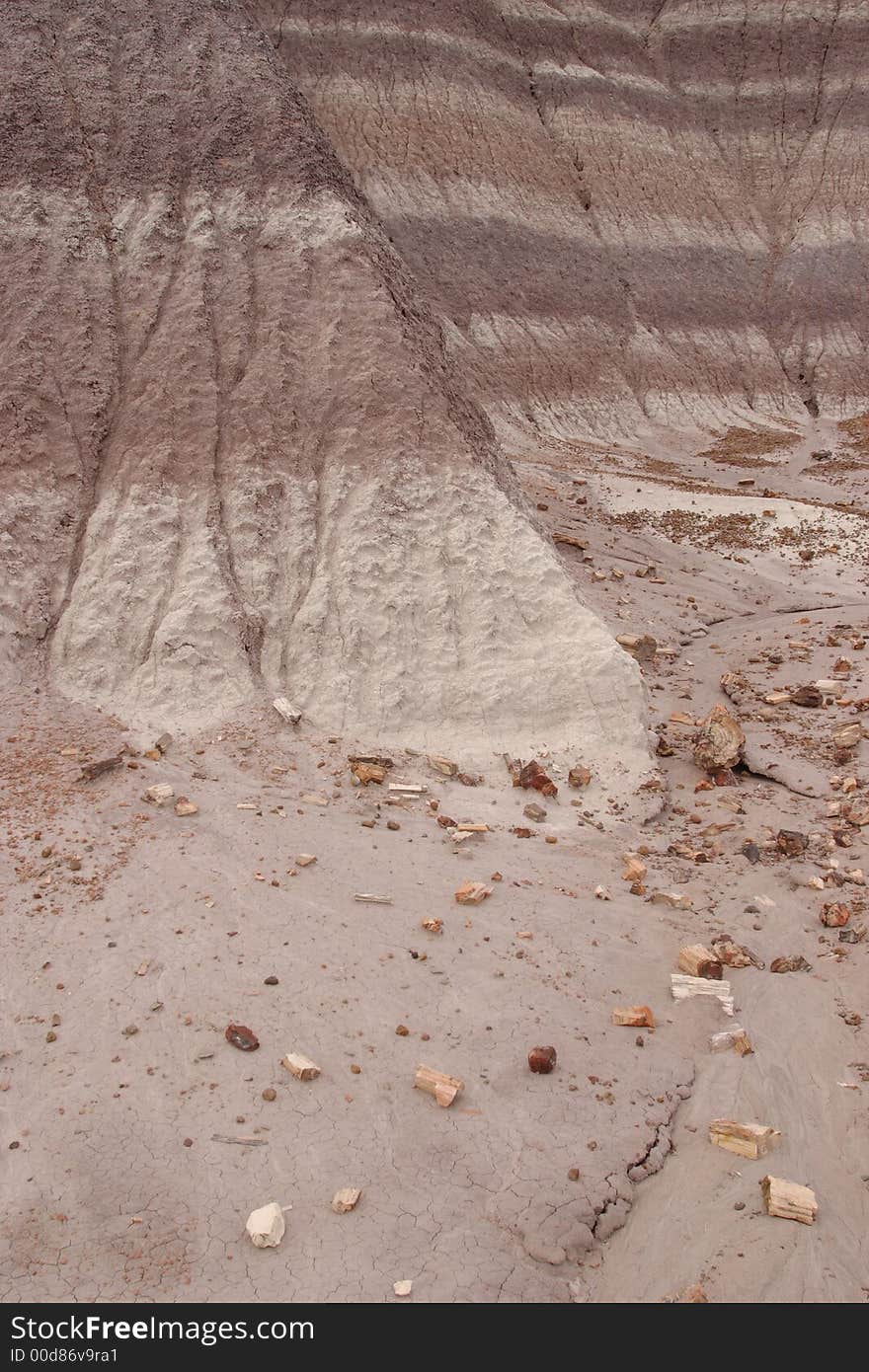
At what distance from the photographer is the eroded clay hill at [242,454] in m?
10.1

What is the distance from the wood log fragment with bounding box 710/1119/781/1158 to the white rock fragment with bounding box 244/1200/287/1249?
266 centimetres

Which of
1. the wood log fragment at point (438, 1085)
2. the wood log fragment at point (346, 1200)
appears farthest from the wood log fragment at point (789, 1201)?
the wood log fragment at point (346, 1200)

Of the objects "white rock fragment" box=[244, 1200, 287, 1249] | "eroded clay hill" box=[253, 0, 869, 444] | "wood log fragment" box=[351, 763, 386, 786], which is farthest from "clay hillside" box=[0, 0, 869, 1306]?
"eroded clay hill" box=[253, 0, 869, 444]

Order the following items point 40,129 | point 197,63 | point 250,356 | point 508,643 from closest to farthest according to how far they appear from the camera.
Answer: point 508,643 → point 250,356 → point 40,129 → point 197,63

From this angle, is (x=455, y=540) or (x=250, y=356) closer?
(x=455, y=540)

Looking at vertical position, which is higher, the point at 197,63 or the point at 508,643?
the point at 197,63

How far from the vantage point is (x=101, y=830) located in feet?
26.4

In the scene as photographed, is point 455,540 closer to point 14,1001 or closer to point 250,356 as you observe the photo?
point 250,356

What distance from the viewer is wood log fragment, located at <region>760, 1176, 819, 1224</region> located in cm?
509

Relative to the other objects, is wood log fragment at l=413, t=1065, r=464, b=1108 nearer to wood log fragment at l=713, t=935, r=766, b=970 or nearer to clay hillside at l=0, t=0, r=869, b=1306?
clay hillside at l=0, t=0, r=869, b=1306

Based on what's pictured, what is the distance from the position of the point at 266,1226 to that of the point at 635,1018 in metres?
2.94
